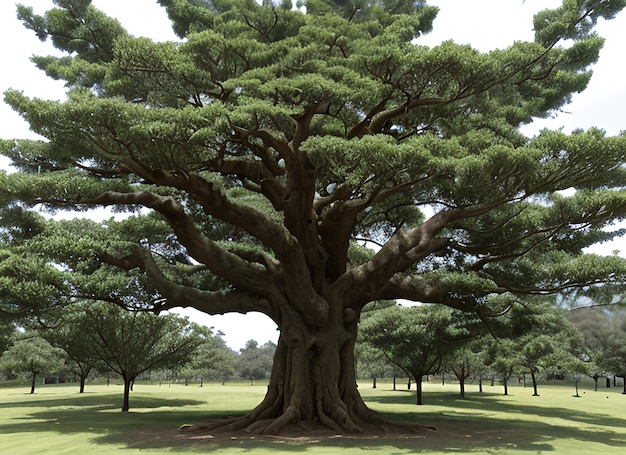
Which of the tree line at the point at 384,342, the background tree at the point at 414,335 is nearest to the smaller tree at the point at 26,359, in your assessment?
the tree line at the point at 384,342

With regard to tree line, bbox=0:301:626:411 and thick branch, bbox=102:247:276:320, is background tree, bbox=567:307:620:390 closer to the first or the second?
tree line, bbox=0:301:626:411

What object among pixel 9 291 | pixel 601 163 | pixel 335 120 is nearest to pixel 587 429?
pixel 601 163

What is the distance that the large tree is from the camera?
889 cm

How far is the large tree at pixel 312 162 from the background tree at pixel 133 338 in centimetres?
446

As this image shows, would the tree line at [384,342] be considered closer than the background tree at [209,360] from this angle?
Yes

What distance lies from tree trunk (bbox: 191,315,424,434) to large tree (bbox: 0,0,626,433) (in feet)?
0.16

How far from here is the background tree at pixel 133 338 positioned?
17.2 m

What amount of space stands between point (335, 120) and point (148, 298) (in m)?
6.20

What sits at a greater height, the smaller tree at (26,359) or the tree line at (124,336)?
the tree line at (124,336)

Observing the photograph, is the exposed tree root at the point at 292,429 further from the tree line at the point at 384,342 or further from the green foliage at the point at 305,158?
the tree line at the point at 384,342

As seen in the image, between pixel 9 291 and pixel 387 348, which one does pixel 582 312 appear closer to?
pixel 387 348

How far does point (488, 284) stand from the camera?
12180 mm

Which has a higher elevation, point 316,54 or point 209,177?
point 316,54

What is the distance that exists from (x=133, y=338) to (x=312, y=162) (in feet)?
40.1
